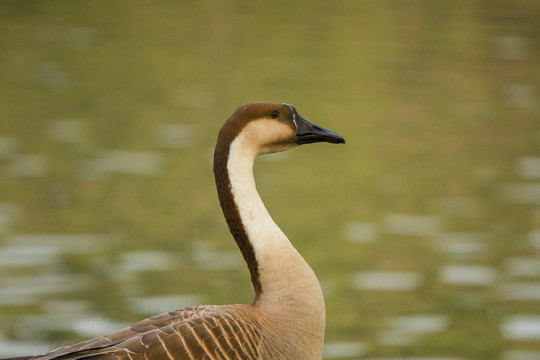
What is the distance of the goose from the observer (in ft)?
16.0

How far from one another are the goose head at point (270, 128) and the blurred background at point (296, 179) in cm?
321

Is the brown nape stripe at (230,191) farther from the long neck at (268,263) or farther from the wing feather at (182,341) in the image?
the wing feather at (182,341)

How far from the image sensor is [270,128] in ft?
17.5

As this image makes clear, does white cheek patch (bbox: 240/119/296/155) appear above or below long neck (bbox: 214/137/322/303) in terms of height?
above

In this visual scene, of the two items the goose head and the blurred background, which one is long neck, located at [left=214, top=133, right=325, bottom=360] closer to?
the goose head

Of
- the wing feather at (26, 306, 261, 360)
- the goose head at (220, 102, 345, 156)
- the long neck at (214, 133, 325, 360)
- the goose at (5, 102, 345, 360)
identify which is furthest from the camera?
the goose head at (220, 102, 345, 156)

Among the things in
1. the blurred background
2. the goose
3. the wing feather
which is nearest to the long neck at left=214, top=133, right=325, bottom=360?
the goose

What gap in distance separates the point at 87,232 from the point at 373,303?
10.3 ft

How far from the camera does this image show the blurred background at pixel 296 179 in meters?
9.20

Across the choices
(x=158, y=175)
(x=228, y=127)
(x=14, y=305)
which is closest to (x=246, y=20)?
(x=158, y=175)

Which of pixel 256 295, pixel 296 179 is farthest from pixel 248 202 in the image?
pixel 296 179

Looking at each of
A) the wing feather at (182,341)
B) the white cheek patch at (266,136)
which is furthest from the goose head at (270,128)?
the wing feather at (182,341)

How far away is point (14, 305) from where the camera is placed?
898 cm

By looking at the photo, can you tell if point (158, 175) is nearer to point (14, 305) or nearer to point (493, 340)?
point (14, 305)
